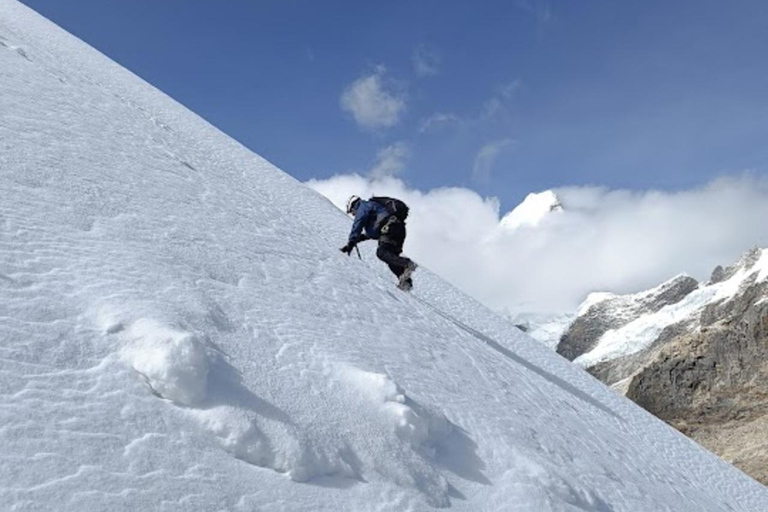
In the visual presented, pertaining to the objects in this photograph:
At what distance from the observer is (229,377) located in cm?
420

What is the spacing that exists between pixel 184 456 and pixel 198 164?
8.11m

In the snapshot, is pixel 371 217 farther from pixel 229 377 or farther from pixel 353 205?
pixel 229 377

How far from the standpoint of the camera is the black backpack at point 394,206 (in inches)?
407

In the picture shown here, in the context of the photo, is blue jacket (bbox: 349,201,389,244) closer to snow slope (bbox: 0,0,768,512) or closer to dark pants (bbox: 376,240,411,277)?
dark pants (bbox: 376,240,411,277)

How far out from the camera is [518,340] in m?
12.3

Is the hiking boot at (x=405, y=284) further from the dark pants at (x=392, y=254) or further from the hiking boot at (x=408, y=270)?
the dark pants at (x=392, y=254)

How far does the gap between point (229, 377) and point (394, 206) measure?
253 inches

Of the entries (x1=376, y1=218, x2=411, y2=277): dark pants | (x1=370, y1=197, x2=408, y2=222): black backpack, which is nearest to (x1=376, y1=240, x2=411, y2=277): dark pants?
(x1=376, y1=218, x2=411, y2=277): dark pants

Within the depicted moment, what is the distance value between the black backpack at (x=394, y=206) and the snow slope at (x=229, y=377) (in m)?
1.14

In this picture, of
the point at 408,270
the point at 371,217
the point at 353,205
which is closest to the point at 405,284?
the point at 408,270

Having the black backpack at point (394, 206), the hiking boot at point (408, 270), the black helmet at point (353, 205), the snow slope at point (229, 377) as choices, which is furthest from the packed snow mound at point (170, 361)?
the black helmet at point (353, 205)

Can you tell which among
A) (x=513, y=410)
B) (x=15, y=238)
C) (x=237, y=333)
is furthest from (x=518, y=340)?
(x=15, y=238)

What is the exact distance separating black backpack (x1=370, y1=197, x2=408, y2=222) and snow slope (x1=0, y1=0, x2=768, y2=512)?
3.73ft

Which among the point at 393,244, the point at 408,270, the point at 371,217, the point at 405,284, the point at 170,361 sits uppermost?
the point at 371,217
